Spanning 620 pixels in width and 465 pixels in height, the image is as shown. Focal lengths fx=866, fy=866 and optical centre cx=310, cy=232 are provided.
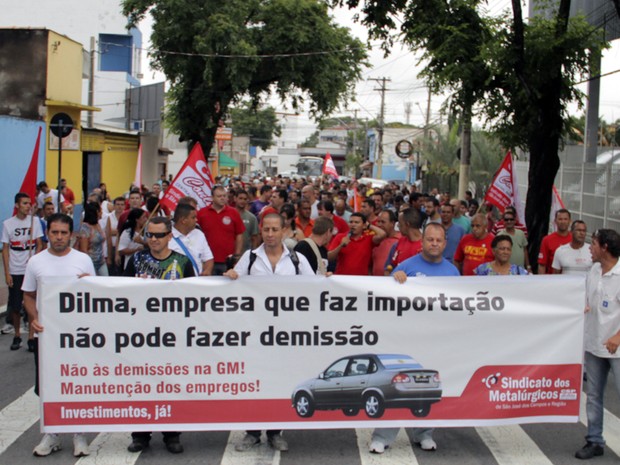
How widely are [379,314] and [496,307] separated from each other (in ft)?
2.91

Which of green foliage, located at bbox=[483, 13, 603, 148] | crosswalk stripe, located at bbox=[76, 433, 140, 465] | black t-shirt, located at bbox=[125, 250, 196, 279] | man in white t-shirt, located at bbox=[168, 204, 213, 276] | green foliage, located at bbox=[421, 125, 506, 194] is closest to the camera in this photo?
crosswalk stripe, located at bbox=[76, 433, 140, 465]

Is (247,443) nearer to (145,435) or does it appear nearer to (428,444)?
(145,435)

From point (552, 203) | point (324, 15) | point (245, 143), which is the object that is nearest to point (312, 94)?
point (324, 15)

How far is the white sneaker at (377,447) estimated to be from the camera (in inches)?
253

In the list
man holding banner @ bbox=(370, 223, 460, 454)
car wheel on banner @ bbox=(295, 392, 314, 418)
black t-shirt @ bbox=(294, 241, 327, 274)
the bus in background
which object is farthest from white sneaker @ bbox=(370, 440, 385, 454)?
the bus in background

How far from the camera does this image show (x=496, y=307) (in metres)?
6.48

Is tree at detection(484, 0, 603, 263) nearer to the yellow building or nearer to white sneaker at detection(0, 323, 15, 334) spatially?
white sneaker at detection(0, 323, 15, 334)

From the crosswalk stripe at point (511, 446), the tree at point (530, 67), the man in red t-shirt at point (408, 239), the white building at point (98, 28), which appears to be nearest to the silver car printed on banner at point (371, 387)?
the crosswalk stripe at point (511, 446)

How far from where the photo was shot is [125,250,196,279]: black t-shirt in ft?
21.3

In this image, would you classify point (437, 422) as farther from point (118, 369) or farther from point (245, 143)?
point (245, 143)

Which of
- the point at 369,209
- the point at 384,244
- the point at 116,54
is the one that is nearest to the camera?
the point at 384,244

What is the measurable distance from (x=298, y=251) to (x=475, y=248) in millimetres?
2857

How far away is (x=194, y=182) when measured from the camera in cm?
1162

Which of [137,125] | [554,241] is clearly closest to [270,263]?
[554,241]
